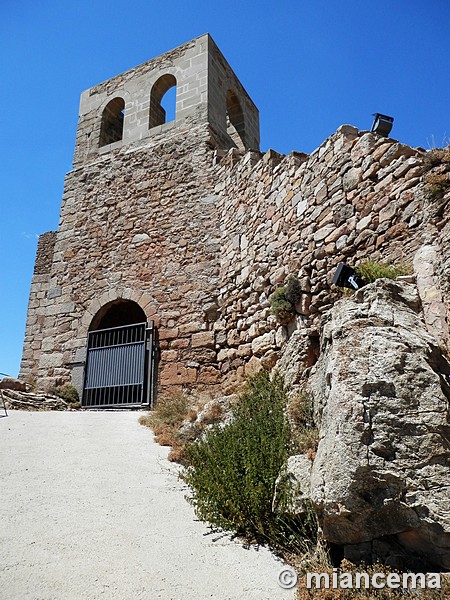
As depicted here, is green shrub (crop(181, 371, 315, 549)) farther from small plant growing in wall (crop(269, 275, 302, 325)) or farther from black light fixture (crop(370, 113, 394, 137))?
black light fixture (crop(370, 113, 394, 137))

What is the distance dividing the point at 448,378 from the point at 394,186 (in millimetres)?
A: 2560

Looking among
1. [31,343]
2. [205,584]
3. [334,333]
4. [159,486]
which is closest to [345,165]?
[334,333]

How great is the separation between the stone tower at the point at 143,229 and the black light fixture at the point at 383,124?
154 inches

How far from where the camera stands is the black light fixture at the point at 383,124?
18.0ft

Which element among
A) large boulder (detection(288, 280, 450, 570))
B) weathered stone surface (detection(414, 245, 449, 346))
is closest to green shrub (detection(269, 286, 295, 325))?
weathered stone surface (detection(414, 245, 449, 346))

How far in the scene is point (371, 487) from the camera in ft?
8.29

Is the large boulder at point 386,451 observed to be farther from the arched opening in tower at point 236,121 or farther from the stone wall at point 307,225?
the arched opening in tower at point 236,121

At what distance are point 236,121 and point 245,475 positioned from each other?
423 inches

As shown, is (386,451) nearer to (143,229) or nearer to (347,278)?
(347,278)

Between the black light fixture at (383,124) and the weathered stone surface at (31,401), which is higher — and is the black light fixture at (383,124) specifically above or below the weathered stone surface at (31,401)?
above

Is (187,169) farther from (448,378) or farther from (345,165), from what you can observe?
(448,378)

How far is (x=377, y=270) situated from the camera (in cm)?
449

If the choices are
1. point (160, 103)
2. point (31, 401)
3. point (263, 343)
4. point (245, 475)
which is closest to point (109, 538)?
point (245, 475)

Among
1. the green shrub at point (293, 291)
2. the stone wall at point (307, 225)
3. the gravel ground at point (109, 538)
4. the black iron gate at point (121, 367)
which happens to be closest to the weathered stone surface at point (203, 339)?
the stone wall at point (307, 225)
